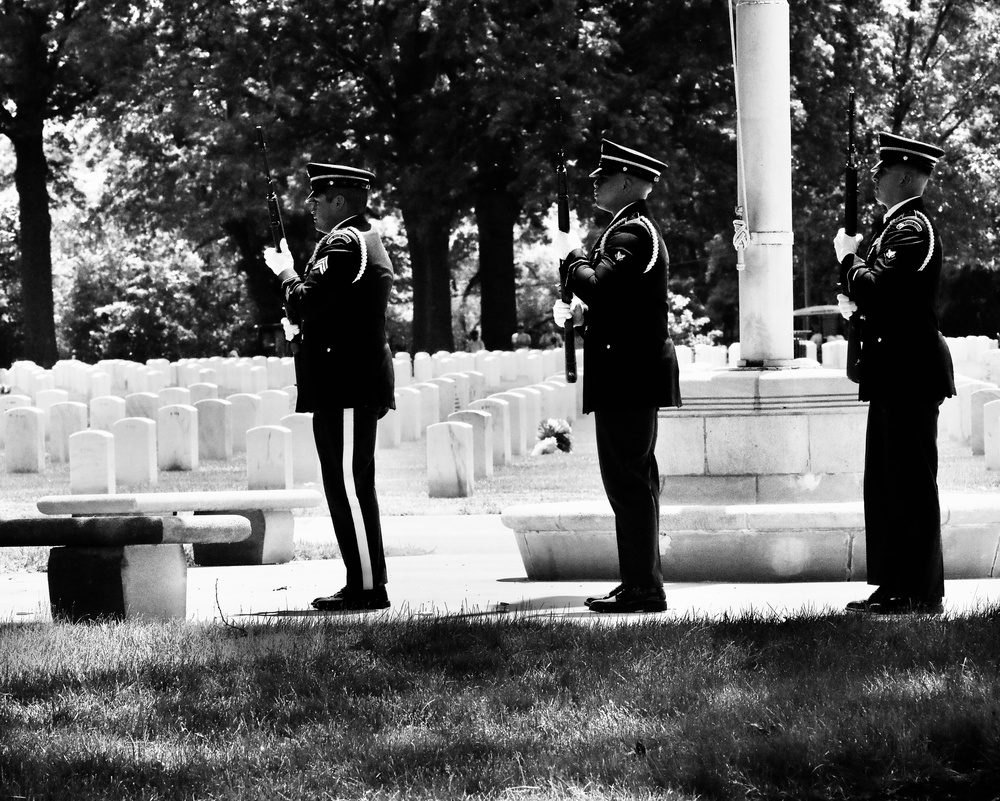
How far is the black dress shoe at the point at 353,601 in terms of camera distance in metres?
7.62

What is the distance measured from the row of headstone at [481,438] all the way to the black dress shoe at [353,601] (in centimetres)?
719

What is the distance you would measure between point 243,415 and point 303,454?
3776 millimetres

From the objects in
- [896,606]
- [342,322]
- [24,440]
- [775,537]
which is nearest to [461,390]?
[24,440]

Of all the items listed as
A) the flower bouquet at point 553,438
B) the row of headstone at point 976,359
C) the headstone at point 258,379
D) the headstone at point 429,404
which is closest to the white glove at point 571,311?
the flower bouquet at point 553,438

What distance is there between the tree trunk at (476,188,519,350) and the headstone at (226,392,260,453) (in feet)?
53.4

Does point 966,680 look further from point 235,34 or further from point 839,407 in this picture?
point 235,34

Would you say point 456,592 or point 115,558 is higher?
point 115,558

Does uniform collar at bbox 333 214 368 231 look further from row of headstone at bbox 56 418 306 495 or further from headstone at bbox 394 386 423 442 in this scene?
headstone at bbox 394 386 423 442

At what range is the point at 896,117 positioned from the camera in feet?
137

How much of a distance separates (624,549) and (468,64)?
26.7 meters

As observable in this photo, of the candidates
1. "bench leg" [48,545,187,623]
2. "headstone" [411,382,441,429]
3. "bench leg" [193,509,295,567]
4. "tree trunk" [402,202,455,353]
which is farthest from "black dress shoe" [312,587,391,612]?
"tree trunk" [402,202,455,353]

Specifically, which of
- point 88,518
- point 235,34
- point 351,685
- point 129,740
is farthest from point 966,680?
point 235,34

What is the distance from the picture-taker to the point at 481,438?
1647 centimetres

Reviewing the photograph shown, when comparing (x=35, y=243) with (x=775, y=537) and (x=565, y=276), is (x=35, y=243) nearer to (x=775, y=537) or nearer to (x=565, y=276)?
(x=775, y=537)
